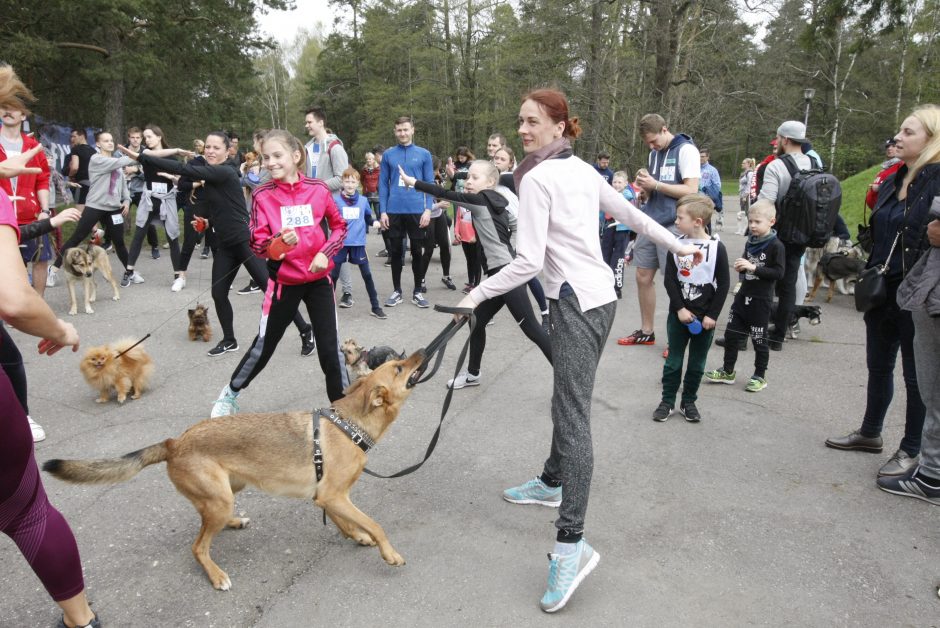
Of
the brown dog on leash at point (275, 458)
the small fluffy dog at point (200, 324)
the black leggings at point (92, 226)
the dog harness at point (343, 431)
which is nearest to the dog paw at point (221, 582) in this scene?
the brown dog on leash at point (275, 458)

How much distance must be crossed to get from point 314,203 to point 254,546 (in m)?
2.30

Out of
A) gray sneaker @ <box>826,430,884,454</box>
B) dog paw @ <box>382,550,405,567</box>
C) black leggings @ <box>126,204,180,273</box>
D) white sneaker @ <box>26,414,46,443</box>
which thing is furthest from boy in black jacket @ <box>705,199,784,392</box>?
black leggings @ <box>126,204,180,273</box>

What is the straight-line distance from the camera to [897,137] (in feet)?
12.8

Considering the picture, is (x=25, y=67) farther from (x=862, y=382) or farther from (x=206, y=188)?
(x=862, y=382)

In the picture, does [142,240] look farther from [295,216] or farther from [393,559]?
[393,559]

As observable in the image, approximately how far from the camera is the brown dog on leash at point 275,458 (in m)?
2.88

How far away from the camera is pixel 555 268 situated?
112 inches

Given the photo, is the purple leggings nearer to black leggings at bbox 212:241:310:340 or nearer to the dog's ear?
the dog's ear

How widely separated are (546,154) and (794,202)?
463 centimetres

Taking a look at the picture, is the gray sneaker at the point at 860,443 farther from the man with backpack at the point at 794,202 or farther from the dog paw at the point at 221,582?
the dog paw at the point at 221,582

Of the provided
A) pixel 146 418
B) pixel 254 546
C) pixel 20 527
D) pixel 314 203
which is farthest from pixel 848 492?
pixel 146 418

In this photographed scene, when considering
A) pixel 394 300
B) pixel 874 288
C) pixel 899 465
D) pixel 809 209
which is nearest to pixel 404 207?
pixel 394 300

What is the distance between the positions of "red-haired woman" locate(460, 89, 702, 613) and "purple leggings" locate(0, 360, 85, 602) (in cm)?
178

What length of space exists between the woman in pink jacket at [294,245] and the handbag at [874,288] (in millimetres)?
3601
